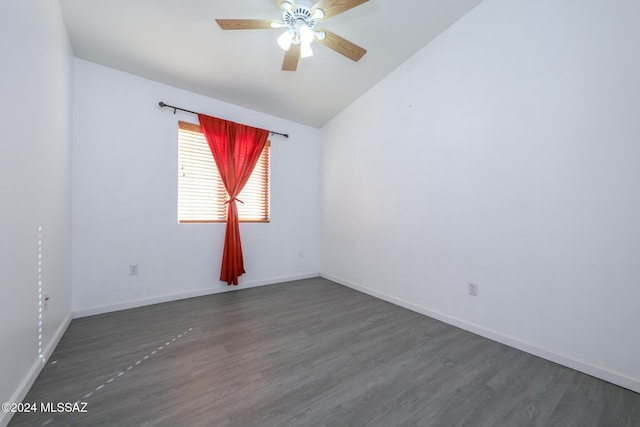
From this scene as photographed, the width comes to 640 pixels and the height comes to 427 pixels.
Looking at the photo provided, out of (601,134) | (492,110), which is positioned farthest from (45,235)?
(601,134)

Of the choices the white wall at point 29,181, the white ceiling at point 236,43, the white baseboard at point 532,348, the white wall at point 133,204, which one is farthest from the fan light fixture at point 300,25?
the white baseboard at point 532,348

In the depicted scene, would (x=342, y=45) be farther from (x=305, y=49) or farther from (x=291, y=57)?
(x=291, y=57)

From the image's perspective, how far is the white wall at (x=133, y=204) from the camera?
236cm

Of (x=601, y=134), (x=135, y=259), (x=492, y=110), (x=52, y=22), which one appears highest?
(x=52, y=22)

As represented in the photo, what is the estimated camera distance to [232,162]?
3.10 m

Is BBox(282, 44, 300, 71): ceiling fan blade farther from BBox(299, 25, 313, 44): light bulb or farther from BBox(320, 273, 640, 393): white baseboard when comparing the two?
BBox(320, 273, 640, 393): white baseboard

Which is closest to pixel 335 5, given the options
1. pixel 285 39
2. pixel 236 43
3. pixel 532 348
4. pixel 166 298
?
pixel 285 39

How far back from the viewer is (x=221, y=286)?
3.11 m

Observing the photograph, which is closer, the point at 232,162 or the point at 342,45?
the point at 342,45

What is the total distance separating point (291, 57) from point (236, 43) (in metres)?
0.60

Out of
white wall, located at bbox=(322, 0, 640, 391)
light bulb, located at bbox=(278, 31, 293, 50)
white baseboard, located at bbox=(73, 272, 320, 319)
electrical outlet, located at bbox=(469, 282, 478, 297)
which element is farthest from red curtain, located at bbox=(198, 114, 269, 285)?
electrical outlet, located at bbox=(469, 282, 478, 297)

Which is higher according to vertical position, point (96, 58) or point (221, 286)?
point (96, 58)

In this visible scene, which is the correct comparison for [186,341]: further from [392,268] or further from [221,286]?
[392,268]

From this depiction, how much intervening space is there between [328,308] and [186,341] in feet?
4.52
